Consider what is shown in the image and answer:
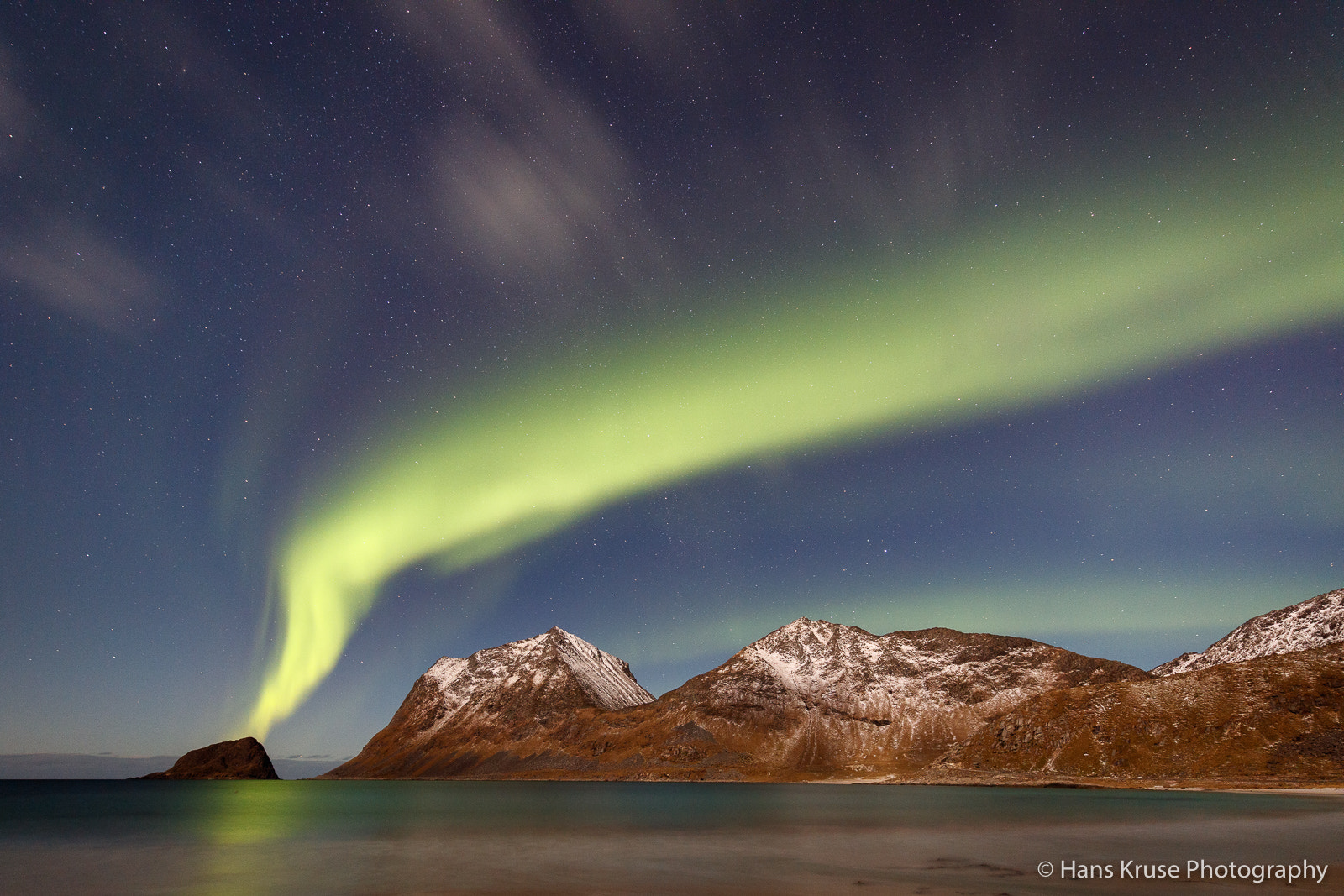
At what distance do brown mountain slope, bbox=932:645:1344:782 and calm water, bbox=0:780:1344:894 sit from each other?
7001 centimetres

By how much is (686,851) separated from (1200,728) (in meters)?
153

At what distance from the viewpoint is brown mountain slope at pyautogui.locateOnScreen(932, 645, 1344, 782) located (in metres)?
133

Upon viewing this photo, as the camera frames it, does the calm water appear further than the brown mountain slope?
No

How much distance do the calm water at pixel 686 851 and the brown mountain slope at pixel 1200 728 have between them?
7001 cm

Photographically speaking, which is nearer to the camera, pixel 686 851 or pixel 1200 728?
pixel 686 851

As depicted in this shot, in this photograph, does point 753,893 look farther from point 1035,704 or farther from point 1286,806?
point 1035,704

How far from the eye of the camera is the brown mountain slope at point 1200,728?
133 metres

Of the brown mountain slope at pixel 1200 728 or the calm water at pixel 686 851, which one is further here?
the brown mountain slope at pixel 1200 728

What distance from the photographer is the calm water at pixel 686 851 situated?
2894 centimetres

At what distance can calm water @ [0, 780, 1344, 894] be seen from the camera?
2894 centimetres

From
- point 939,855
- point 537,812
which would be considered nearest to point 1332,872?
point 939,855

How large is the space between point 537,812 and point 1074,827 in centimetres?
6144

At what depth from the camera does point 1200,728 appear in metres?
149

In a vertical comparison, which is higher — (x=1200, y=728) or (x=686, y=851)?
(x=686, y=851)
